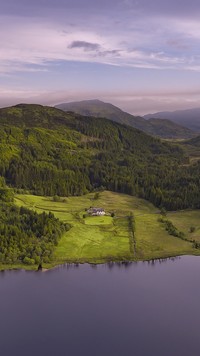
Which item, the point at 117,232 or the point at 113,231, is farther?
the point at 113,231

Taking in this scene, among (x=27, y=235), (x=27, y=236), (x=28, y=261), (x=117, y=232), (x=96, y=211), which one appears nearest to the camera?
(x=28, y=261)

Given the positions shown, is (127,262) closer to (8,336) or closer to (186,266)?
(186,266)

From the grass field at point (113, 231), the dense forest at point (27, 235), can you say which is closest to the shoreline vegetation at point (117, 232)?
the grass field at point (113, 231)

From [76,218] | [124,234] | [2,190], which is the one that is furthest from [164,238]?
[2,190]

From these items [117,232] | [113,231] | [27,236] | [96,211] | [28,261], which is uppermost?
[27,236]

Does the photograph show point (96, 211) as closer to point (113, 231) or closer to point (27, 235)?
point (113, 231)

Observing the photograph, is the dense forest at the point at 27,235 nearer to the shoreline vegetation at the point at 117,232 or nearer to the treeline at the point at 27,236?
the treeline at the point at 27,236

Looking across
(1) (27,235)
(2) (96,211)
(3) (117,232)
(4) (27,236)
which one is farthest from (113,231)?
(4) (27,236)
